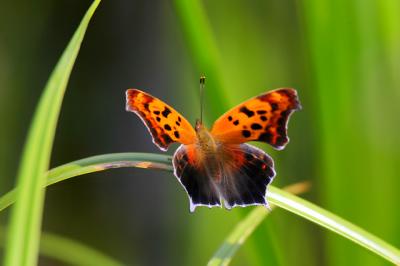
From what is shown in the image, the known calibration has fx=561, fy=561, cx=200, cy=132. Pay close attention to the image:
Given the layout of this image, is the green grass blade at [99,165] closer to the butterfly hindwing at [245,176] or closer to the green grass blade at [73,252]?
the butterfly hindwing at [245,176]

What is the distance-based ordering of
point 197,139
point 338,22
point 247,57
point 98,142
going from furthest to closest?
1. point 98,142
2. point 247,57
3. point 338,22
4. point 197,139

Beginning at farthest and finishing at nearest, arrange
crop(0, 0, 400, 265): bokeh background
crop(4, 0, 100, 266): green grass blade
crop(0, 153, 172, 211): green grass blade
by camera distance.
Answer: crop(0, 0, 400, 265): bokeh background → crop(0, 153, 172, 211): green grass blade → crop(4, 0, 100, 266): green grass blade

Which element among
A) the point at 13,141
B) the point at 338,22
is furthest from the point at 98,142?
the point at 338,22

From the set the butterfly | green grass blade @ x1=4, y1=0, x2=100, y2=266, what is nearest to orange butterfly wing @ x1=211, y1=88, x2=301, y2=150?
the butterfly

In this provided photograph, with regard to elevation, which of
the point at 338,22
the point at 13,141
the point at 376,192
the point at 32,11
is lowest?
the point at 376,192

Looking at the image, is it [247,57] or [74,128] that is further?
[74,128]

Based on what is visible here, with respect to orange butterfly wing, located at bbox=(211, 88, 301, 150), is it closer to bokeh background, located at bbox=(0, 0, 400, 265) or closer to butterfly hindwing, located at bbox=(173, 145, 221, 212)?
butterfly hindwing, located at bbox=(173, 145, 221, 212)

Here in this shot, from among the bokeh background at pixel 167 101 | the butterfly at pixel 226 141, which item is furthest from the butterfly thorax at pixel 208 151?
the bokeh background at pixel 167 101

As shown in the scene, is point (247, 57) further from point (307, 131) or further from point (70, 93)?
point (70, 93)
